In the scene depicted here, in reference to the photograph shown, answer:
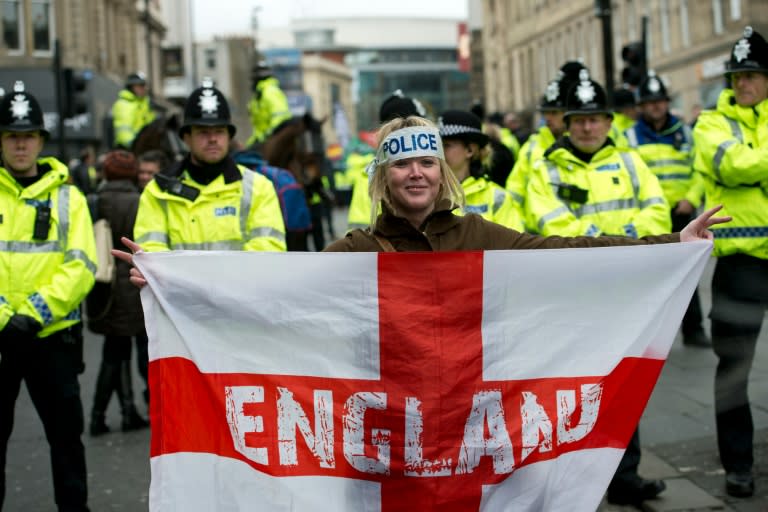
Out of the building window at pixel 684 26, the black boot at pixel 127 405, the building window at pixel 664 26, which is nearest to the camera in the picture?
the black boot at pixel 127 405

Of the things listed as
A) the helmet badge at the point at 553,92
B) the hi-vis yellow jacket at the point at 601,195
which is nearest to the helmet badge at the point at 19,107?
the hi-vis yellow jacket at the point at 601,195

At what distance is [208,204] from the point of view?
6168mm

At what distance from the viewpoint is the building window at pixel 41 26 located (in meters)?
37.9

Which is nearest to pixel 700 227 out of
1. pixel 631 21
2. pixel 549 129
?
pixel 549 129

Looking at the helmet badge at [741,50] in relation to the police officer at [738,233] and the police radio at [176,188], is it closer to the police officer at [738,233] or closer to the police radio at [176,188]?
the police officer at [738,233]

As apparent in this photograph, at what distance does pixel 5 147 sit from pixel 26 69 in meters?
33.4

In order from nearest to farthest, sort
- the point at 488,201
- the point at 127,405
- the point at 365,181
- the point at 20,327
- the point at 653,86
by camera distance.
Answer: the point at 20,327, the point at 488,201, the point at 365,181, the point at 127,405, the point at 653,86

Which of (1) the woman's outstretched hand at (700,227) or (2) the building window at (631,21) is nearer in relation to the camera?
(1) the woman's outstretched hand at (700,227)

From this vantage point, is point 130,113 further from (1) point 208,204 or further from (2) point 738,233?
(2) point 738,233

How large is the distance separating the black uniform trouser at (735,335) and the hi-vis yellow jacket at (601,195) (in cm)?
46

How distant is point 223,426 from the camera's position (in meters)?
4.29

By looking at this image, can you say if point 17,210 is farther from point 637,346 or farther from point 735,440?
point 735,440

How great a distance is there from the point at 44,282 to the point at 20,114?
2.88ft

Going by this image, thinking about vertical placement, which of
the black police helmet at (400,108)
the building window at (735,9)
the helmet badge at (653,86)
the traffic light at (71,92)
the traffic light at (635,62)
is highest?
the building window at (735,9)
